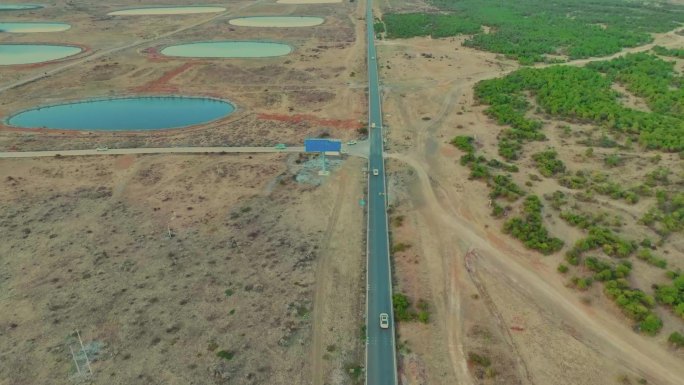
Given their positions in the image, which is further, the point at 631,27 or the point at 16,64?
the point at 631,27

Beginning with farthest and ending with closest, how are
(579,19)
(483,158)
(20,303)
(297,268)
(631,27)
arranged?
(579,19), (631,27), (483,158), (297,268), (20,303)

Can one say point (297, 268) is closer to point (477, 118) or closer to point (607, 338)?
point (607, 338)

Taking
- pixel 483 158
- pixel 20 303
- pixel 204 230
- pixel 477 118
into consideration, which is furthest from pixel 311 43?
pixel 20 303

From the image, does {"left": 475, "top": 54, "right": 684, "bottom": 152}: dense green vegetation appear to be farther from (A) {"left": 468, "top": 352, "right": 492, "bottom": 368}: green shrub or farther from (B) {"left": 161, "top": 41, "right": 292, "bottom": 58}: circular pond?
(B) {"left": 161, "top": 41, "right": 292, "bottom": 58}: circular pond

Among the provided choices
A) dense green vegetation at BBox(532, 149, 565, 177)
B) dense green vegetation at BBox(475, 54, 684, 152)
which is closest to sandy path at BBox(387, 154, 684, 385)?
dense green vegetation at BBox(532, 149, 565, 177)

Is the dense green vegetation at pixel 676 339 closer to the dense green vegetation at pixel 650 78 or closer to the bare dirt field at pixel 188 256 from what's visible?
the bare dirt field at pixel 188 256

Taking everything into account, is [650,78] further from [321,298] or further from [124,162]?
[124,162]
